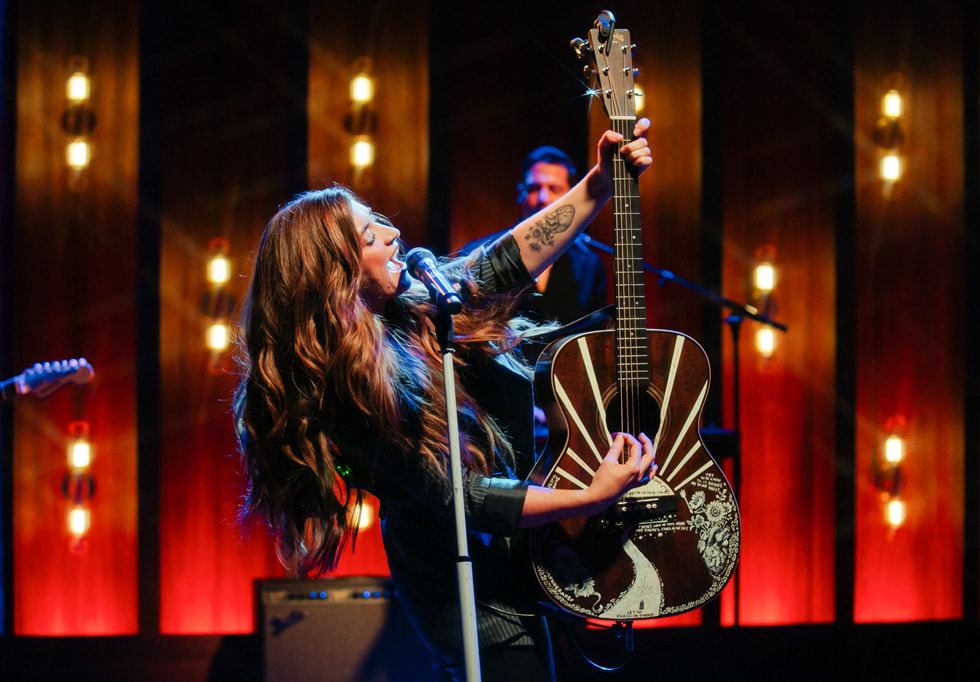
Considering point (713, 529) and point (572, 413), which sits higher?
point (572, 413)

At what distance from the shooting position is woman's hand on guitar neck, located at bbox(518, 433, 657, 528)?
4.92 feet

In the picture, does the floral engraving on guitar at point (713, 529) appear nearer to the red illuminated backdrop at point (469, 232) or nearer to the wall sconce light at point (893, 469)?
the red illuminated backdrop at point (469, 232)

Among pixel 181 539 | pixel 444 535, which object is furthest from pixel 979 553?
pixel 181 539

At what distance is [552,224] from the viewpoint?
1.90 m

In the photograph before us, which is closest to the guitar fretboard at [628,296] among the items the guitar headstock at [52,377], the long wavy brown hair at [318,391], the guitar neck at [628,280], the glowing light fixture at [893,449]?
the guitar neck at [628,280]

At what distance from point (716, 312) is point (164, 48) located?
10.9 feet

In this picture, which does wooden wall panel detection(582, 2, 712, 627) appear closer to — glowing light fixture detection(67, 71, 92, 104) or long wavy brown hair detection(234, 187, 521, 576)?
glowing light fixture detection(67, 71, 92, 104)

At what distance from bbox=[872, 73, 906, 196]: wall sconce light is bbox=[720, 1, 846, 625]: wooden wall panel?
0.93 ft

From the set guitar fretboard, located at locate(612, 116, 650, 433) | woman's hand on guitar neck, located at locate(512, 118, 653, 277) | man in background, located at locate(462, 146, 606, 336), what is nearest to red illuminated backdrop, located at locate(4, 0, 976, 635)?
man in background, located at locate(462, 146, 606, 336)

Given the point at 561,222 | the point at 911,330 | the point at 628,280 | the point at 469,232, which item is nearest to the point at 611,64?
the point at 561,222

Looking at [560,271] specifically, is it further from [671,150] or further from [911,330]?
[911,330]

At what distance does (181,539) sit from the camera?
13.7 ft

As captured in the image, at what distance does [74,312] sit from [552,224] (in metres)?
3.25

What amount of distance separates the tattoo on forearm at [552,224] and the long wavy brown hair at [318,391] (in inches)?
16.9
